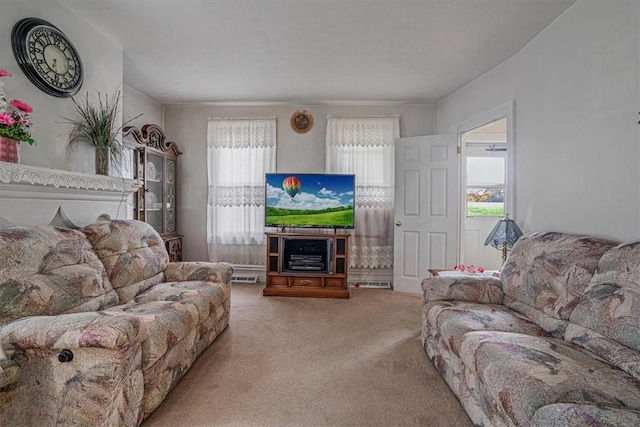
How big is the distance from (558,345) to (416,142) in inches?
117

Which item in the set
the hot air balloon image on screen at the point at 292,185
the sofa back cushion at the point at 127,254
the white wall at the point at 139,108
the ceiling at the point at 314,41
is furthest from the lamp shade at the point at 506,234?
the white wall at the point at 139,108

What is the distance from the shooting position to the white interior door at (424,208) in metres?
3.89

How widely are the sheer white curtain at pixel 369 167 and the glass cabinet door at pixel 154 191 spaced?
218cm

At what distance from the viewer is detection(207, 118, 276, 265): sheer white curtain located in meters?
4.47

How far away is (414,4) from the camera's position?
225 cm

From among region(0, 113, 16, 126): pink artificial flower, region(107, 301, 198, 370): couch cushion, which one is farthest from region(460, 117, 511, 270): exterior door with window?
region(0, 113, 16, 126): pink artificial flower

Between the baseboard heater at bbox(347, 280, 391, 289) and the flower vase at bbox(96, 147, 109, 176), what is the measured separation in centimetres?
312

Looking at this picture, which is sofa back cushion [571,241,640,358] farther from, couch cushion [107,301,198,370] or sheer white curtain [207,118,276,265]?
sheer white curtain [207,118,276,265]

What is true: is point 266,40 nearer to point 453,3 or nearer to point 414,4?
point 414,4

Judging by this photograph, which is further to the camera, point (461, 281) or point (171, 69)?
point (171, 69)

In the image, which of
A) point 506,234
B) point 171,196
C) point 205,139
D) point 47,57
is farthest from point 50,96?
point 506,234

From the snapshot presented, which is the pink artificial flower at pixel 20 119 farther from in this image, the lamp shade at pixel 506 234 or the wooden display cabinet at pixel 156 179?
the lamp shade at pixel 506 234

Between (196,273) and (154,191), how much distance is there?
1.83m

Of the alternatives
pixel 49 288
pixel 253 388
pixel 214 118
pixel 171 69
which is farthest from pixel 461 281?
pixel 214 118
